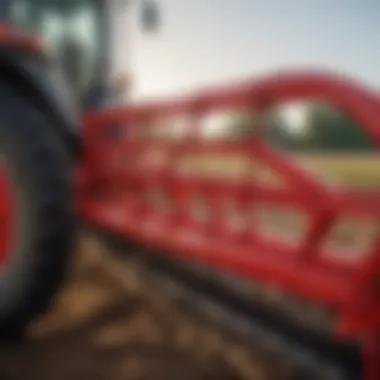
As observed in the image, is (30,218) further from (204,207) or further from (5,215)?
(204,207)

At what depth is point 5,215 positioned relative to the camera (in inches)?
134

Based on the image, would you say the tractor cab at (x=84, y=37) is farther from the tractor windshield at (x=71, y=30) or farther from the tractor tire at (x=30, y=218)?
the tractor tire at (x=30, y=218)

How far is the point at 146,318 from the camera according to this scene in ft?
12.7

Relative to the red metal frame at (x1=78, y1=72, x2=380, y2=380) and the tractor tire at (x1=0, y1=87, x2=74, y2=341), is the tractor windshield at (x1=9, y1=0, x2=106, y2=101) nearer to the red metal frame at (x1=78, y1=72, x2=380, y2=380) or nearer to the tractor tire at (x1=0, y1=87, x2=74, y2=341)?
the red metal frame at (x1=78, y1=72, x2=380, y2=380)

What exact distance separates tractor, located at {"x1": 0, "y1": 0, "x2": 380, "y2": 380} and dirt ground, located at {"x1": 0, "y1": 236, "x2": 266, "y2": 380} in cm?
14

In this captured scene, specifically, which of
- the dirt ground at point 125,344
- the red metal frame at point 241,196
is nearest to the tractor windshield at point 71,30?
the red metal frame at point 241,196

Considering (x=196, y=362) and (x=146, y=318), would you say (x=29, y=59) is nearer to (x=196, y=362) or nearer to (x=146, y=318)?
(x=146, y=318)

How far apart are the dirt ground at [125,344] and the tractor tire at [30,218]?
210 mm

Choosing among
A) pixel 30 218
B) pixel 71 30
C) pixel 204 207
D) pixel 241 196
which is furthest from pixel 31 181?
pixel 71 30

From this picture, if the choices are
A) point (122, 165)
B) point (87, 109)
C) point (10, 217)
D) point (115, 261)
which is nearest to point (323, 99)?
point (10, 217)

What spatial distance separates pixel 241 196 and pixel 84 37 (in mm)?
3529

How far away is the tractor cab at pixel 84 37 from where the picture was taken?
6117 mm

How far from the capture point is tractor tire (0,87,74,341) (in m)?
3.30

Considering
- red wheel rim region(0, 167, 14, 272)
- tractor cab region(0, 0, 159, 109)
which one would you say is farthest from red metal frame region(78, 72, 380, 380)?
tractor cab region(0, 0, 159, 109)
